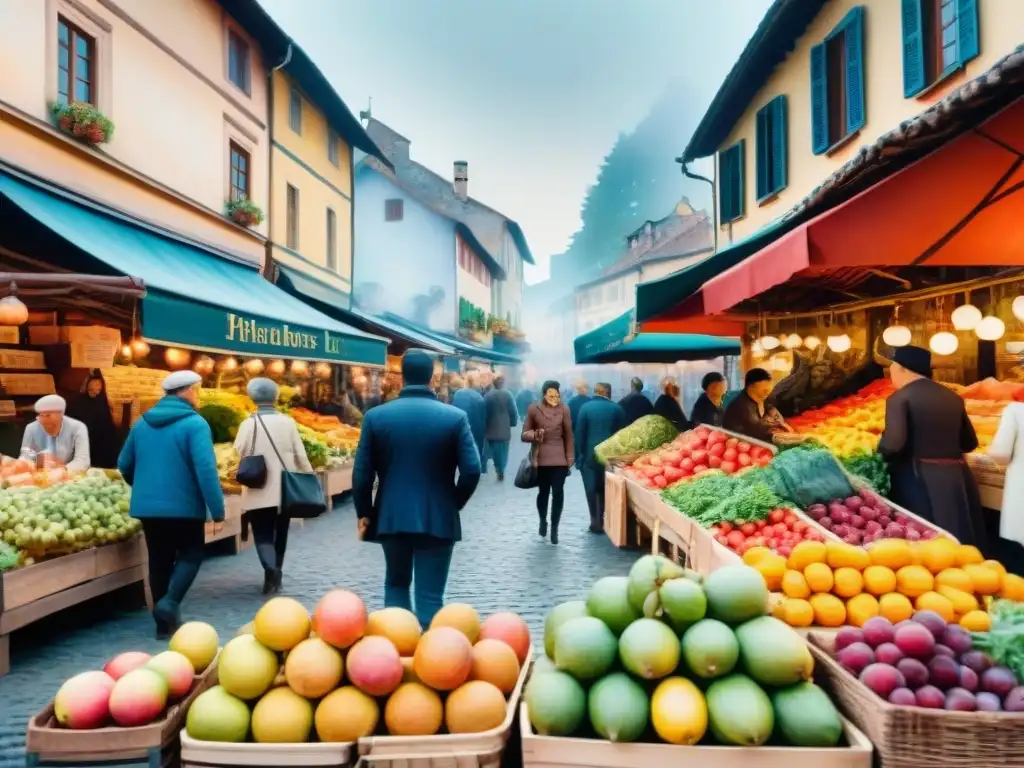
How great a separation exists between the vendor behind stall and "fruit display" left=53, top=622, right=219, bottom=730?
22.1 ft

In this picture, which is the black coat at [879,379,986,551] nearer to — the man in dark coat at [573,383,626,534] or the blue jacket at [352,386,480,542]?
the blue jacket at [352,386,480,542]

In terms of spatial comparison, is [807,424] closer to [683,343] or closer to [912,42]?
[912,42]

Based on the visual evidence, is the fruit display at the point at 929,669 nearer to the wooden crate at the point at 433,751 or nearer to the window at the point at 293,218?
the wooden crate at the point at 433,751

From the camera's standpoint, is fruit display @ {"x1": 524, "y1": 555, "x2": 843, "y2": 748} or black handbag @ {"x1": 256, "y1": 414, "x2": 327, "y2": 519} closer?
fruit display @ {"x1": 524, "y1": 555, "x2": 843, "y2": 748}

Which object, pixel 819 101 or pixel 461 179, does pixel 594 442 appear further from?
pixel 461 179

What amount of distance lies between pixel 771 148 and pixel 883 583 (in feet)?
41.8

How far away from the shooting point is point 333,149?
21.9 m

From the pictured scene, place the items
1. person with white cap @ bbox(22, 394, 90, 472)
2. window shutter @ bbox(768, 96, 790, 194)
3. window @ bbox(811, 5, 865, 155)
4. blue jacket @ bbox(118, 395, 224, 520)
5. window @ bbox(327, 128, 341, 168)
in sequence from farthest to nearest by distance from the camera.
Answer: window @ bbox(327, 128, 341, 168)
window shutter @ bbox(768, 96, 790, 194)
window @ bbox(811, 5, 865, 155)
person with white cap @ bbox(22, 394, 90, 472)
blue jacket @ bbox(118, 395, 224, 520)

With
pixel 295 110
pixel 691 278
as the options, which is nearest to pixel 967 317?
pixel 691 278

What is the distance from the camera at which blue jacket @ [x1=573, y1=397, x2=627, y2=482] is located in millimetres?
10805

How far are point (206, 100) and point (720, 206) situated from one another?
420 inches

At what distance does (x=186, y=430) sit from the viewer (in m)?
5.95

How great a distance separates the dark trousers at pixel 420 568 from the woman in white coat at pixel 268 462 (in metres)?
2.80

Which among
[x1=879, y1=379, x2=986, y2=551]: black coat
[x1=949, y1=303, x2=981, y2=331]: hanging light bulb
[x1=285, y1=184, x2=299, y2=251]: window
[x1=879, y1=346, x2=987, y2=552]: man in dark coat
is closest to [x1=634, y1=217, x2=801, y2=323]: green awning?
[x1=949, y1=303, x2=981, y2=331]: hanging light bulb
